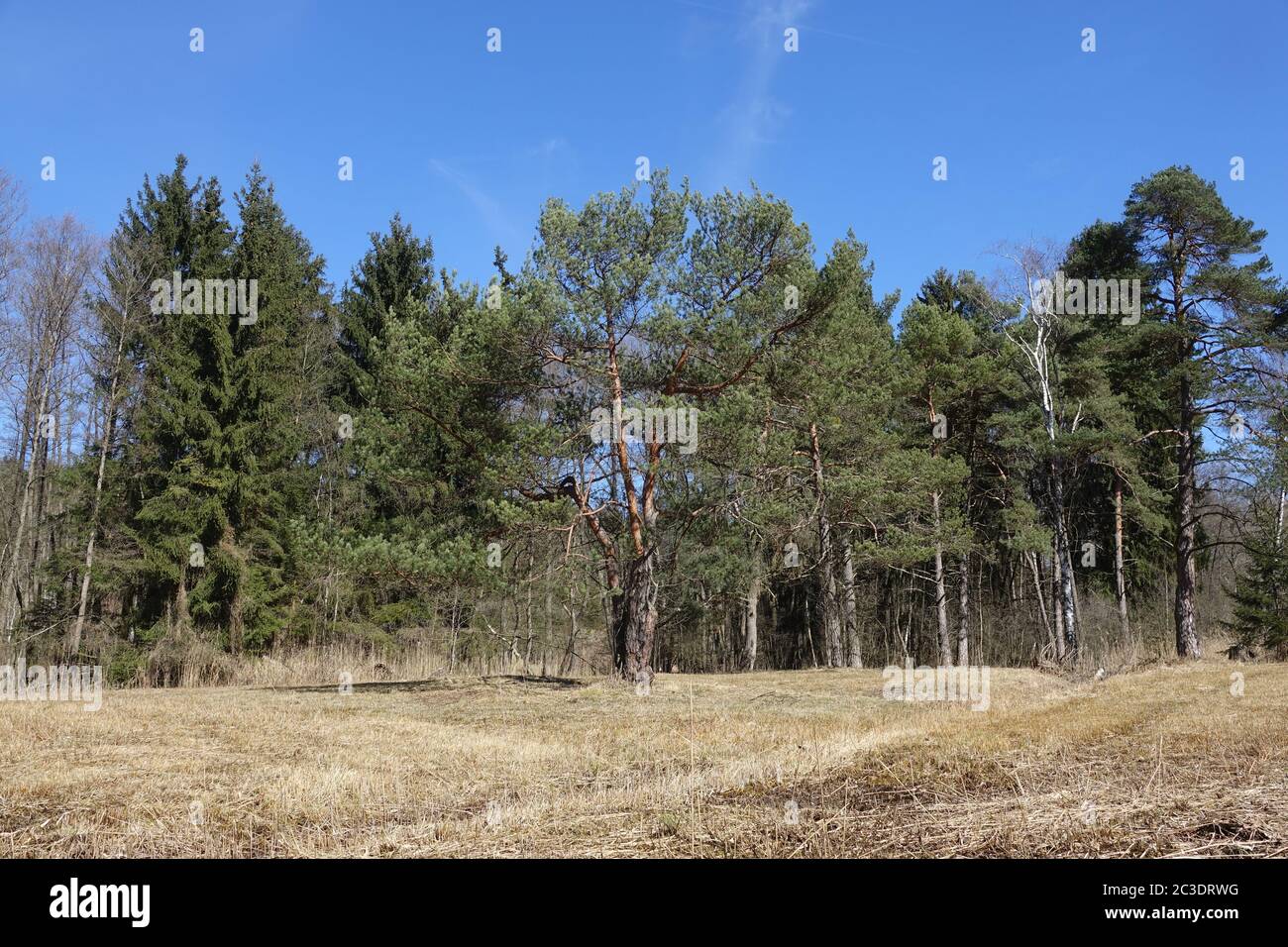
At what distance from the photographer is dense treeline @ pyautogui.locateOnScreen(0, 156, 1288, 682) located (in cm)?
1662

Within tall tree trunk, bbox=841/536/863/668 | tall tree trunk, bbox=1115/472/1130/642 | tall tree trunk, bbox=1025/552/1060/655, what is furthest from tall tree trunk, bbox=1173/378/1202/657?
tall tree trunk, bbox=841/536/863/668

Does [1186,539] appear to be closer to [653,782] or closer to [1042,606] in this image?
[1042,606]

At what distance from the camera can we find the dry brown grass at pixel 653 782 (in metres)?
4.43

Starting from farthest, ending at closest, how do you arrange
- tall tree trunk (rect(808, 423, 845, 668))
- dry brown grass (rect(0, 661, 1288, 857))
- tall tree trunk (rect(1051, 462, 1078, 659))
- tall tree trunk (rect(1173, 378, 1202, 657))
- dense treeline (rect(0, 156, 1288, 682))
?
tall tree trunk (rect(808, 423, 845, 668))
tall tree trunk (rect(1051, 462, 1078, 659))
tall tree trunk (rect(1173, 378, 1202, 657))
dense treeline (rect(0, 156, 1288, 682))
dry brown grass (rect(0, 661, 1288, 857))

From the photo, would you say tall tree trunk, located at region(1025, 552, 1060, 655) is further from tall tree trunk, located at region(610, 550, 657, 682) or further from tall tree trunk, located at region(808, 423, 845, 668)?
tall tree trunk, located at region(610, 550, 657, 682)

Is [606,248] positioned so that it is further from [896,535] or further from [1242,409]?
[1242,409]

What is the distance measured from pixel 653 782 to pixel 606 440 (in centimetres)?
1076

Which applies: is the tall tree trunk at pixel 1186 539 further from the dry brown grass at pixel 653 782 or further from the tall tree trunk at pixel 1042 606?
the dry brown grass at pixel 653 782

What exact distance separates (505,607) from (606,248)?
14.6 metres

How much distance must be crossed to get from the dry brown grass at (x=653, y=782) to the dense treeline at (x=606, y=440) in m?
5.60

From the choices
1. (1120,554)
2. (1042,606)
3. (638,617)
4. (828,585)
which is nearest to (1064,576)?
(1120,554)

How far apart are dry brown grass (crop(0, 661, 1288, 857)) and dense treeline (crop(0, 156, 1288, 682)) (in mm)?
5602
